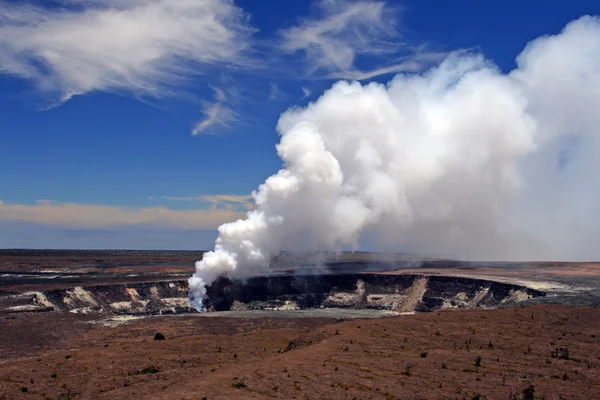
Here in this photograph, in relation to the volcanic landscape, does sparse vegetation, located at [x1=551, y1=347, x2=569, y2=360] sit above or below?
above

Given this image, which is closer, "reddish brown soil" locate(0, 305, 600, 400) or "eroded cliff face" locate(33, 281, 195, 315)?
"reddish brown soil" locate(0, 305, 600, 400)

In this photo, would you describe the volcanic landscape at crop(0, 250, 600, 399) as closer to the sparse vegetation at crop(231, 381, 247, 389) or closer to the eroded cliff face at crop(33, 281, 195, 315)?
the sparse vegetation at crop(231, 381, 247, 389)

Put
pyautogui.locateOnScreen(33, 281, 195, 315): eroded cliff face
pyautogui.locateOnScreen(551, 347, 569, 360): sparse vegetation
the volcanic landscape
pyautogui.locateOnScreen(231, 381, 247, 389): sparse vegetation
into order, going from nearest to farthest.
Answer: the volcanic landscape
pyautogui.locateOnScreen(231, 381, 247, 389): sparse vegetation
pyautogui.locateOnScreen(551, 347, 569, 360): sparse vegetation
pyautogui.locateOnScreen(33, 281, 195, 315): eroded cliff face

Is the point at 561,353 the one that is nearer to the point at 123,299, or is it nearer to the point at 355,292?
the point at 355,292

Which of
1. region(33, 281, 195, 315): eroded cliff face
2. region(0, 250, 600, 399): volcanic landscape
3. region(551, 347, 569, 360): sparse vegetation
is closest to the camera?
region(0, 250, 600, 399): volcanic landscape

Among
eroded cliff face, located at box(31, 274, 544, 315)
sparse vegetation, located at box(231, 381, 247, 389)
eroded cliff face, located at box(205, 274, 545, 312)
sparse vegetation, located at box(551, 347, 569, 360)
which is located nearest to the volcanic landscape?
sparse vegetation, located at box(231, 381, 247, 389)

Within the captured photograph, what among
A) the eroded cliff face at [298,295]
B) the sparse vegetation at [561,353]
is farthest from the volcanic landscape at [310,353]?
the eroded cliff face at [298,295]

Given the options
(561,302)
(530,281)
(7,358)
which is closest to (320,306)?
(530,281)

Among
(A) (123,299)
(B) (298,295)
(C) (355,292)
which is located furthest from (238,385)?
(C) (355,292)
